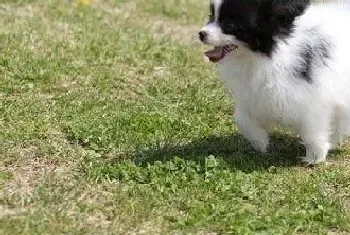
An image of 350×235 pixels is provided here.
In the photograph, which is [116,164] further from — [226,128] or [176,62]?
[176,62]

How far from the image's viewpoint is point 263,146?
522 centimetres

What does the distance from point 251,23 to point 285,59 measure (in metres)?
0.32

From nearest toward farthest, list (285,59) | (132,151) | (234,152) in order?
(285,59)
(132,151)
(234,152)

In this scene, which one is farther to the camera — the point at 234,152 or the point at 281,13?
the point at 234,152

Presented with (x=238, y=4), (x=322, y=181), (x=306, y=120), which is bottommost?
(x=322, y=181)

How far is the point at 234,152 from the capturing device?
531 centimetres

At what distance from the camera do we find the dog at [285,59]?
15.3 ft

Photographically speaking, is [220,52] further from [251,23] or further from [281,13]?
[281,13]

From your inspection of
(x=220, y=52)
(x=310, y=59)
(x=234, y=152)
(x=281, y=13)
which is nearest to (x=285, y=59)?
(x=310, y=59)

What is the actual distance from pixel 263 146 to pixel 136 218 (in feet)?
4.27

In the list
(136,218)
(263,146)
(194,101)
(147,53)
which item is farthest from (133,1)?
(136,218)

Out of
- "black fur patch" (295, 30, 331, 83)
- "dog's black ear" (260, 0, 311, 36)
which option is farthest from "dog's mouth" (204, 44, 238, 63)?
"black fur patch" (295, 30, 331, 83)

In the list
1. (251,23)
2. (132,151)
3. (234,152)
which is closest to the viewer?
(251,23)

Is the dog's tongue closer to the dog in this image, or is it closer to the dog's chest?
the dog
